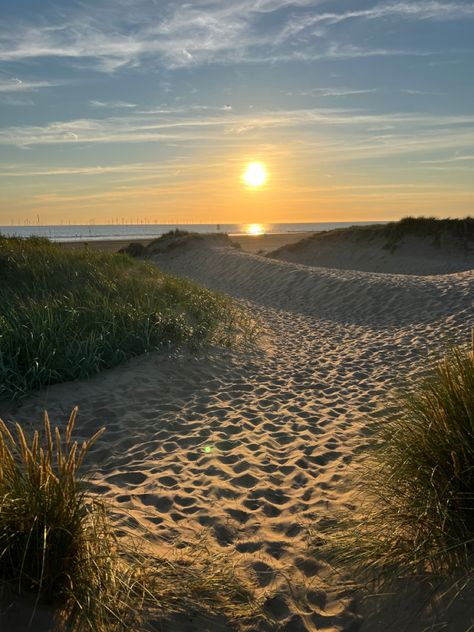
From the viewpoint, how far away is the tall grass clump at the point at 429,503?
119 inches

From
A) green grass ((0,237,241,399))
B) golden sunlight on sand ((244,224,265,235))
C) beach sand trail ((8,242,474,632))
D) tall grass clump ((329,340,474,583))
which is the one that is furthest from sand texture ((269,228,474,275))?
golden sunlight on sand ((244,224,265,235))

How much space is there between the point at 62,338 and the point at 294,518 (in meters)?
4.95

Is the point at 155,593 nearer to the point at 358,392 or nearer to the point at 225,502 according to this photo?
the point at 225,502

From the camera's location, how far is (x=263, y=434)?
594cm

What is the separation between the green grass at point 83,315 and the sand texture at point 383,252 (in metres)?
14.7

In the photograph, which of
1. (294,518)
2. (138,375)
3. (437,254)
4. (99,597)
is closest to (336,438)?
(294,518)

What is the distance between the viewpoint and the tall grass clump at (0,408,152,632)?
101 inches

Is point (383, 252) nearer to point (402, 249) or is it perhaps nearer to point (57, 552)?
point (402, 249)

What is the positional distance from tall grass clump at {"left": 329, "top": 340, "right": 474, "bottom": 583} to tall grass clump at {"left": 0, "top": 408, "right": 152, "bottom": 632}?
5.12 feet

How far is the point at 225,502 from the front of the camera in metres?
4.45

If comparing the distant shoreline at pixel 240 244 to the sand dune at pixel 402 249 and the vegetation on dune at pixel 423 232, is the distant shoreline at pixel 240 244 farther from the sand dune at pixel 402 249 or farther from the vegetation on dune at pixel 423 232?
the vegetation on dune at pixel 423 232

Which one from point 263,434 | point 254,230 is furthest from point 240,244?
point 254,230

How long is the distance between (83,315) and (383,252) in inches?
848

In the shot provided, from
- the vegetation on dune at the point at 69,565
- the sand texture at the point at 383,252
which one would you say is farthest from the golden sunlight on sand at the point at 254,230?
the vegetation on dune at the point at 69,565
